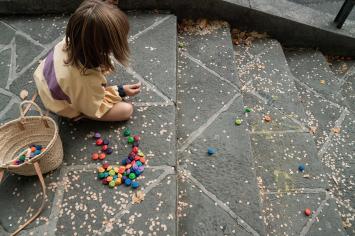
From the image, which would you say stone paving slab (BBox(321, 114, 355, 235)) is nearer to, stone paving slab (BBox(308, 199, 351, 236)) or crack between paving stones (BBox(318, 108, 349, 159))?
crack between paving stones (BBox(318, 108, 349, 159))

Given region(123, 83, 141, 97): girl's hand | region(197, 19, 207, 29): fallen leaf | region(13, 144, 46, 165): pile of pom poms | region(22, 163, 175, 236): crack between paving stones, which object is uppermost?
region(197, 19, 207, 29): fallen leaf

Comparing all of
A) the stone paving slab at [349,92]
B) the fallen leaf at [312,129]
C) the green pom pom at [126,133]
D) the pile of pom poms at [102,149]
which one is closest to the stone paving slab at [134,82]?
the green pom pom at [126,133]

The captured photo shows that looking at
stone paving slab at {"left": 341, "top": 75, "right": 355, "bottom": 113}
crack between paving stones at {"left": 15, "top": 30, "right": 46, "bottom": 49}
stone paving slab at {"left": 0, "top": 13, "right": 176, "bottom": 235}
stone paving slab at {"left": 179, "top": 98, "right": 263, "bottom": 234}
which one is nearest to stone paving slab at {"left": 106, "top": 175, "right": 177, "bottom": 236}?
stone paving slab at {"left": 0, "top": 13, "right": 176, "bottom": 235}

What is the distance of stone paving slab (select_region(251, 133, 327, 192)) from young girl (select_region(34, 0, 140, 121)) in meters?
1.00

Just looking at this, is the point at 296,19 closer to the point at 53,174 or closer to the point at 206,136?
the point at 206,136

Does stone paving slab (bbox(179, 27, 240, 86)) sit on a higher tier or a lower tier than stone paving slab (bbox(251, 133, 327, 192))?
higher

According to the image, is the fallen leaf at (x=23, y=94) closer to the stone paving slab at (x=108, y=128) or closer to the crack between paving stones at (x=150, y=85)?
the stone paving slab at (x=108, y=128)

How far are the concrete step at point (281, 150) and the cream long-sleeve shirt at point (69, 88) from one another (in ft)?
3.89

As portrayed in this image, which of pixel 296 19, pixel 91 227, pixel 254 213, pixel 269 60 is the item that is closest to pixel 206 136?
pixel 254 213

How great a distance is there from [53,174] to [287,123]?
1736 millimetres

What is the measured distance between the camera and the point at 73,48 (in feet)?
5.70

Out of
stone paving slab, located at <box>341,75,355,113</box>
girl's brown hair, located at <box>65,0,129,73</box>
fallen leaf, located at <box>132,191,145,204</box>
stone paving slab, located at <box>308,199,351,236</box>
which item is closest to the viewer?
girl's brown hair, located at <box>65,0,129,73</box>

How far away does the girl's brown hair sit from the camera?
161 centimetres

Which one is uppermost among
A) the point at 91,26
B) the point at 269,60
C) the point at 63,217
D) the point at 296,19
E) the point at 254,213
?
the point at 91,26
